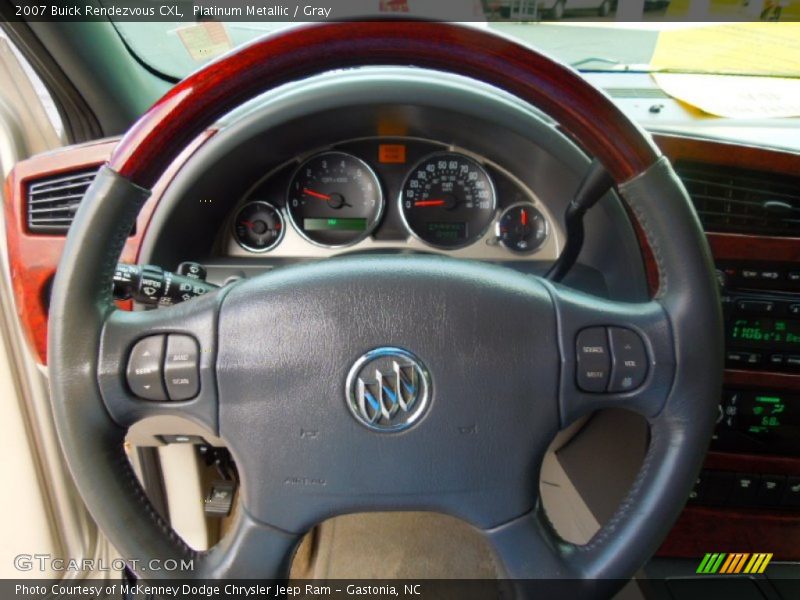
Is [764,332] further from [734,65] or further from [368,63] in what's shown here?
[368,63]

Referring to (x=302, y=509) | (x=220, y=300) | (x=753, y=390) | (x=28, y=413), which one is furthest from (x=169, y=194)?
(x=753, y=390)

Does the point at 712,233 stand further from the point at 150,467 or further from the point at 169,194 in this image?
the point at 150,467

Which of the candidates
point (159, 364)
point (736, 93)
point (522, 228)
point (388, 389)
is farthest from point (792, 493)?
point (159, 364)

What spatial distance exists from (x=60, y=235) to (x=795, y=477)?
4.64 ft

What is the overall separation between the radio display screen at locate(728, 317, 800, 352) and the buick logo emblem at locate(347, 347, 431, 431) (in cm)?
68

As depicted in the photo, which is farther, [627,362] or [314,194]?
[314,194]

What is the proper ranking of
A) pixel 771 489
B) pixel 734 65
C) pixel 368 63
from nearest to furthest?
1. pixel 368 63
2. pixel 771 489
3. pixel 734 65

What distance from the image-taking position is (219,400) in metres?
0.67

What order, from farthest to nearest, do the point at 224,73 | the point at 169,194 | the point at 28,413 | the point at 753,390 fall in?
the point at 28,413 → the point at 753,390 → the point at 169,194 → the point at 224,73

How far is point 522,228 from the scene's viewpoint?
47.0 inches

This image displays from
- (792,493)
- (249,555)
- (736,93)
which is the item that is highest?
(736,93)

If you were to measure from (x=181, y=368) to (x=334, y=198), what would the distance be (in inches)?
24.0

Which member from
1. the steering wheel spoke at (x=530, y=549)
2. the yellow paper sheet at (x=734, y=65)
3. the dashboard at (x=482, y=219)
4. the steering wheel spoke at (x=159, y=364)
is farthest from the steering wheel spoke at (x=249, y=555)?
the yellow paper sheet at (x=734, y=65)

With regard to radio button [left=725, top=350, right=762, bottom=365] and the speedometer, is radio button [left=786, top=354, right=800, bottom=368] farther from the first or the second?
the speedometer
